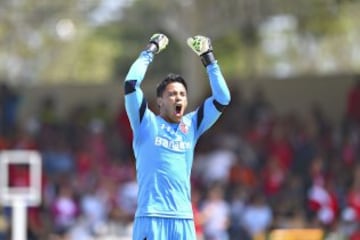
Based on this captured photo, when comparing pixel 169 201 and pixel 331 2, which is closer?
pixel 169 201

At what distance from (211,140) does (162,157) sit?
12.6m

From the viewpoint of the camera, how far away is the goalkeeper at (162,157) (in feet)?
28.2

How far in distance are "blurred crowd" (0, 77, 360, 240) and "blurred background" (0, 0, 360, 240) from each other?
23 mm

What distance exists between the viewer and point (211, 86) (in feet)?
29.6

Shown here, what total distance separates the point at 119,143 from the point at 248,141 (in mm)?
2571

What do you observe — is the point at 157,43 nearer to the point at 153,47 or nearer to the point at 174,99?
the point at 153,47

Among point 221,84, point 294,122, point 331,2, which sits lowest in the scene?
point 221,84

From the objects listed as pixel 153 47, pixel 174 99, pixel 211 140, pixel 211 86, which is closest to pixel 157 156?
pixel 174 99

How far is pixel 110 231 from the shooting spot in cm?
1736

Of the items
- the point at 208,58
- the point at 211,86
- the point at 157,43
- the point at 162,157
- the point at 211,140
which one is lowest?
the point at 162,157

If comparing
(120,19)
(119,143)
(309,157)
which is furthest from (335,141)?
(120,19)

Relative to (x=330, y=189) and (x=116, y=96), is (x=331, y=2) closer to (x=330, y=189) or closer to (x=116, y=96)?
(x=330, y=189)

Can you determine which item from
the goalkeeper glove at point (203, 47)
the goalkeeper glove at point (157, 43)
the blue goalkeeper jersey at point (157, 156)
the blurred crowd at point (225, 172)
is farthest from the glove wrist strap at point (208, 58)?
the blurred crowd at point (225, 172)

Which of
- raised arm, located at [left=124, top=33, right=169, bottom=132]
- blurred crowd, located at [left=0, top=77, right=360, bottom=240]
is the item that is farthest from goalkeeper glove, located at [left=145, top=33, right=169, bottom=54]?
blurred crowd, located at [left=0, top=77, right=360, bottom=240]
